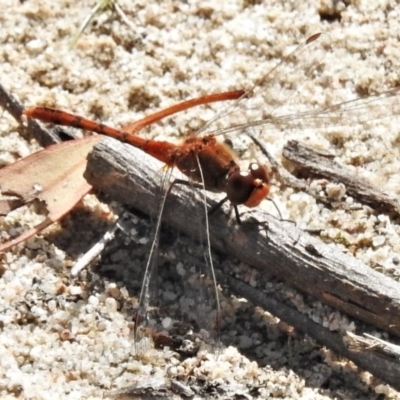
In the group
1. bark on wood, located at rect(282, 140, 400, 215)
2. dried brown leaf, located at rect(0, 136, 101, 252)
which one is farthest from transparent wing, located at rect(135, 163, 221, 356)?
bark on wood, located at rect(282, 140, 400, 215)

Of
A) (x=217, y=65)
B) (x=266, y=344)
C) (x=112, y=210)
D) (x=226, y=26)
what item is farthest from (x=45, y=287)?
(x=226, y=26)

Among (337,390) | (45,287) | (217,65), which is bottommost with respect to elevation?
(337,390)

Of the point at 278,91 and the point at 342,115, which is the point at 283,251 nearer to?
the point at 342,115

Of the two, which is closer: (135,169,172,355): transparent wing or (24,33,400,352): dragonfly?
(135,169,172,355): transparent wing

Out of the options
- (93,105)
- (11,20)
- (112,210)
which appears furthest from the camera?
(11,20)

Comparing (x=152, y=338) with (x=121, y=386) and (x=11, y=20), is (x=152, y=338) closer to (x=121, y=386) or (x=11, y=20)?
(x=121, y=386)

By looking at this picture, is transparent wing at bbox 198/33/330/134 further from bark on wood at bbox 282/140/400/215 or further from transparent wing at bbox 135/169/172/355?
transparent wing at bbox 135/169/172/355
